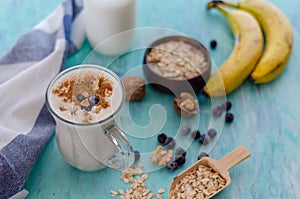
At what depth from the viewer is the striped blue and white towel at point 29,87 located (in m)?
1.14

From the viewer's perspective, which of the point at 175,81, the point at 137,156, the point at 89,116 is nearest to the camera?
the point at 89,116

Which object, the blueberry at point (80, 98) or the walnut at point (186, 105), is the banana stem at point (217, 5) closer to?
the walnut at point (186, 105)

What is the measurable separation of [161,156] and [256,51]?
0.43 metres

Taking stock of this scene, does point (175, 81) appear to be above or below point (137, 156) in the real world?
above

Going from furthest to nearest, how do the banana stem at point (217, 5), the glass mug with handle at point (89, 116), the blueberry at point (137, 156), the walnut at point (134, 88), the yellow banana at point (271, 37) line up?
the banana stem at point (217, 5) < the yellow banana at point (271, 37) < the walnut at point (134, 88) < the blueberry at point (137, 156) < the glass mug with handle at point (89, 116)

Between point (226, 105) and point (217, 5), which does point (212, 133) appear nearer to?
point (226, 105)

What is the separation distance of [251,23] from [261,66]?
0.15 m

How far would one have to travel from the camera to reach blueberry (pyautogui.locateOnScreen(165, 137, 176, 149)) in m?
1.24

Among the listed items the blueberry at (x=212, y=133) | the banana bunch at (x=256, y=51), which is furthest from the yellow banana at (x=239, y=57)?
the blueberry at (x=212, y=133)

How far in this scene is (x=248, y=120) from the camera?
1349 mm

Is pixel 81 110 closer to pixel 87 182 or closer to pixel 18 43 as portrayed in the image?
pixel 87 182

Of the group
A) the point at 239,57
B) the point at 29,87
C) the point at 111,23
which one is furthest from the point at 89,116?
the point at 239,57

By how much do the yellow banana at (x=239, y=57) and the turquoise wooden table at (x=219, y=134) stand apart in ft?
0.12

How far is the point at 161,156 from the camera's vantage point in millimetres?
1229
